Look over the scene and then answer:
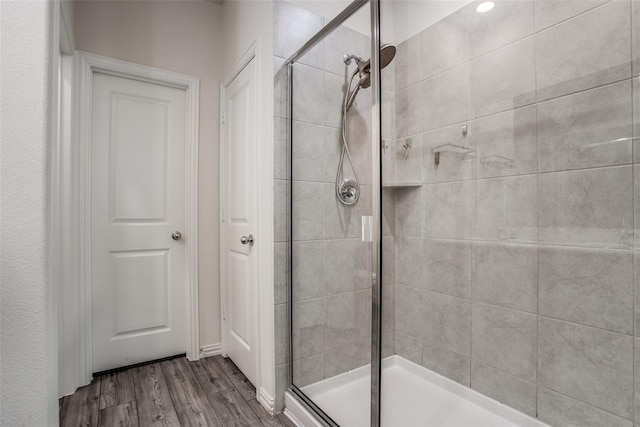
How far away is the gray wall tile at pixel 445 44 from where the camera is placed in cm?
168

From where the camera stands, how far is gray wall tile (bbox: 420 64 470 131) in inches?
66.2

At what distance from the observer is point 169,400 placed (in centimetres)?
177

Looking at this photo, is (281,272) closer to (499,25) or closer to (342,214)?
(342,214)

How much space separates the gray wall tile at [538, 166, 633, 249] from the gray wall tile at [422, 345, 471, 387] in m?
0.79

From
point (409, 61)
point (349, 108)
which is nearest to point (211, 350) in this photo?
point (349, 108)

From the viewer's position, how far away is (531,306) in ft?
Answer: 4.69

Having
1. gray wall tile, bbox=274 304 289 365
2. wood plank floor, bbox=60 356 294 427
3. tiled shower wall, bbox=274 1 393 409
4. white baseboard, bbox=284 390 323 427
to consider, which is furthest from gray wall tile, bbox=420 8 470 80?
wood plank floor, bbox=60 356 294 427

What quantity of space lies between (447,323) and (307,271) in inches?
33.8

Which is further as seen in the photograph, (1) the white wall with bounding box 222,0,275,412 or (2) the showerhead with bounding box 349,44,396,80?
(1) the white wall with bounding box 222,0,275,412

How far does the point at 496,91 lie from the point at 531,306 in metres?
1.03

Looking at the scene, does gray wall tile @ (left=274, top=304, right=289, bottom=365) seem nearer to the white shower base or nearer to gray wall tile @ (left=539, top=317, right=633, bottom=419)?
the white shower base

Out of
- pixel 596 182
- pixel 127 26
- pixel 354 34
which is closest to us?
pixel 596 182

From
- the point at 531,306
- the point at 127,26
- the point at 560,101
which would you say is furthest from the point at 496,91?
the point at 127,26

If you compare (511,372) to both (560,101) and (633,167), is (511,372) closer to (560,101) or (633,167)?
(633,167)
